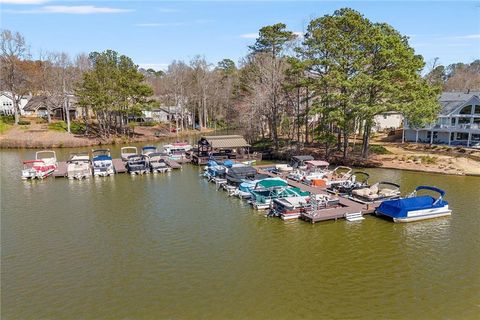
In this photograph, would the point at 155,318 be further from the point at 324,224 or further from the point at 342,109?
the point at 342,109

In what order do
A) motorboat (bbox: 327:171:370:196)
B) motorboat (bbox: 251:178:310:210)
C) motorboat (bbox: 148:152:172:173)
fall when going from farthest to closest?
motorboat (bbox: 148:152:172:173)
motorboat (bbox: 327:171:370:196)
motorboat (bbox: 251:178:310:210)

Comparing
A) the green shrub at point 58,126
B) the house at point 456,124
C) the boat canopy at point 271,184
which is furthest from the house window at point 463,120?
the green shrub at point 58,126

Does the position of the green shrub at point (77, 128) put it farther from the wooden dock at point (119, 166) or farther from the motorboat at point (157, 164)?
the motorboat at point (157, 164)

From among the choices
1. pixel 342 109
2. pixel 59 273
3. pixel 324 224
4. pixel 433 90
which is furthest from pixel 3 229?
pixel 433 90

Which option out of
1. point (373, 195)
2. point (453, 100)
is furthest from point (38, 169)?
point (453, 100)

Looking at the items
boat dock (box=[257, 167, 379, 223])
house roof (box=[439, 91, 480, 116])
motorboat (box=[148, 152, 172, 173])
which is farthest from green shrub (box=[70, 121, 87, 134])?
house roof (box=[439, 91, 480, 116])

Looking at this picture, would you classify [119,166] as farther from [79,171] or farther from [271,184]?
[271,184]

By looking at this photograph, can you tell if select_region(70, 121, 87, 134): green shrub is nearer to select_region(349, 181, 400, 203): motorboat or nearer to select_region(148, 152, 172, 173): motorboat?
select_region(148, 152, 172, 173): motorboat
